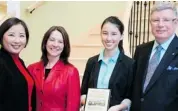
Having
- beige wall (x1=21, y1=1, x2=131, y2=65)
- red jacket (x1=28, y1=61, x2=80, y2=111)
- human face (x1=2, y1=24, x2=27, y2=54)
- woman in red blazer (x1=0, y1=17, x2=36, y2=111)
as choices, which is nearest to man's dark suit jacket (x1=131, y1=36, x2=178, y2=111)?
red jacket (x1=28, y1=61, x2=80, y2=111)

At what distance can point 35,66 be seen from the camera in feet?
8.48

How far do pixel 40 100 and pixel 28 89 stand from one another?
22 cm

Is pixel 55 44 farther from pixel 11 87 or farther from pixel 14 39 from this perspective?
pixel 11 87

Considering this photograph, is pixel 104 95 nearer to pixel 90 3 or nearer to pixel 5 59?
pixel 5 59

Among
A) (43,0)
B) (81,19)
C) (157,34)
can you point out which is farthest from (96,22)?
(157,34)

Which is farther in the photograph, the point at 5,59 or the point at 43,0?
the point at 43,0

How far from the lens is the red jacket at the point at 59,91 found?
2.41 metres

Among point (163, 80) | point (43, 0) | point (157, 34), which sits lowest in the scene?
point (163, 80)

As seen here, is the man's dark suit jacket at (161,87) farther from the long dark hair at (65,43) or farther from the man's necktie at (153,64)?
the long dark hair at (65,43)

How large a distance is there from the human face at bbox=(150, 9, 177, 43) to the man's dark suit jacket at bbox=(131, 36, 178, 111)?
0.09m

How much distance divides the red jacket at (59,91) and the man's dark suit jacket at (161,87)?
0.47m

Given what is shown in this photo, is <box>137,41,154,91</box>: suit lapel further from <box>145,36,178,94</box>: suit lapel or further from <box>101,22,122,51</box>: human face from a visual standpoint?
<box>101,22,122,51</box>: human face

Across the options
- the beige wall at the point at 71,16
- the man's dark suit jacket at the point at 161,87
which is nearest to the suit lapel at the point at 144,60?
the man's dark suit jacket at the point at 161,87

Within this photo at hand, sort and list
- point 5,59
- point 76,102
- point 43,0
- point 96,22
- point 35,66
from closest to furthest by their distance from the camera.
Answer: point 5,59
point 76,102
point 35,66
point 43,0
point 96,22
